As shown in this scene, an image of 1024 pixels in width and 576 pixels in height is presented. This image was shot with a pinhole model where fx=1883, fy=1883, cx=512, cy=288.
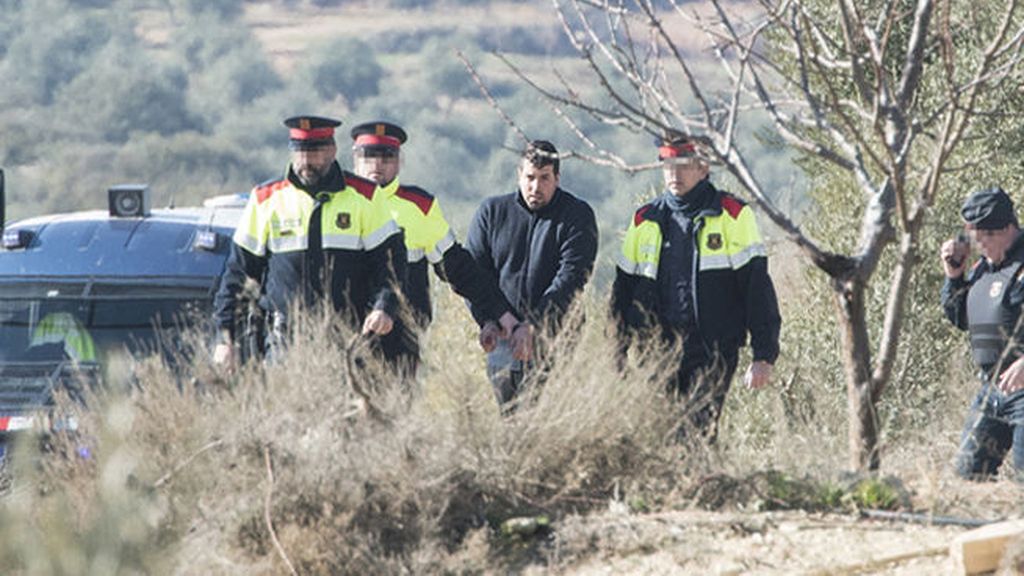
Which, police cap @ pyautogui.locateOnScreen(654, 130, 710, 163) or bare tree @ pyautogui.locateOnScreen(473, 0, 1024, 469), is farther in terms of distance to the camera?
police cap @ pyautogui.locateOnScreen(654, 130, 710, 163)

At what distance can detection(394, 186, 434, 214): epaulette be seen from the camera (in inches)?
352

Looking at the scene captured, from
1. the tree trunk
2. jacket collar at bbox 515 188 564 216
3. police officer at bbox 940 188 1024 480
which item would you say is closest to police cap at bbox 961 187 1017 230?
police officer at bbox 940 188 1024 480

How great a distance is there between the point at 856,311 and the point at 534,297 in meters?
1.95

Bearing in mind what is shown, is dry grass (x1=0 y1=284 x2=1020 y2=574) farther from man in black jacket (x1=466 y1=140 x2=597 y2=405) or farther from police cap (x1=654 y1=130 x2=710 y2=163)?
man in black jacket (x1=466 y1=140 x2=597 y2=405)

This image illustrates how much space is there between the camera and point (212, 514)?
6.14 m

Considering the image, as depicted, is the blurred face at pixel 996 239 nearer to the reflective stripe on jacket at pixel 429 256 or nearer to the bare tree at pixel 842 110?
the bare tree at pixel 842 110

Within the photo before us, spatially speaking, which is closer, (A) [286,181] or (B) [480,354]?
(A) [286,181]

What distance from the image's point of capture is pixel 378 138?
916 centimetres

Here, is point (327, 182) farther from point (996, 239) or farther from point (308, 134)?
point (996, 239)

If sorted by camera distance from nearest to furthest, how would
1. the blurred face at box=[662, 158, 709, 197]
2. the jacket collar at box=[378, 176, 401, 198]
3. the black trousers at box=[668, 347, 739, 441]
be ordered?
1. the black trousers at box=[668, 347, 739, 441]
2. the blurred face at box=[662, 158, 709, 197]
3. the jacket collar at box=[378, 176, 401, 198]

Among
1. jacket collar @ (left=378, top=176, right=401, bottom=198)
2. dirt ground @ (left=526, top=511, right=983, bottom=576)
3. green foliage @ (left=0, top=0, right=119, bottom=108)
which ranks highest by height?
green foliage @ (left=0, top=0, right=119, bottom=108)

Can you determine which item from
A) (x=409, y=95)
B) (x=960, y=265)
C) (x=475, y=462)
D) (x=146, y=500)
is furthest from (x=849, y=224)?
(x=409, y=95)

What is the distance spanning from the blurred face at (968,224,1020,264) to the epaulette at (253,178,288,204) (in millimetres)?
2958

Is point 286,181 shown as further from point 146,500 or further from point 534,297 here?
point 146,500
